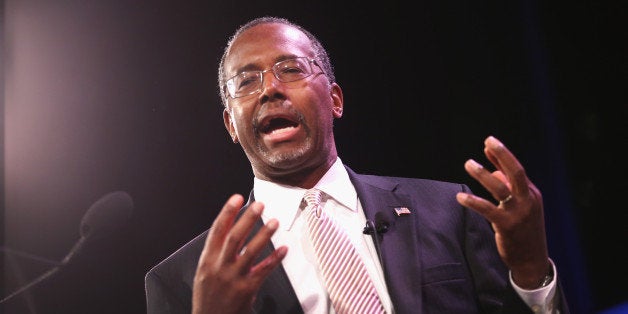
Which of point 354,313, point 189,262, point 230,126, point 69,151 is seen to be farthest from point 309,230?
point 69,151

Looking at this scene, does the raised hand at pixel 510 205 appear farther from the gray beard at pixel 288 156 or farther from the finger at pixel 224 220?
the gray beard at pixel 288 156

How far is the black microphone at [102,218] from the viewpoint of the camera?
238cm

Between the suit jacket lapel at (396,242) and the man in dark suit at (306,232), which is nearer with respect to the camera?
the man in dark suit at (306,232)

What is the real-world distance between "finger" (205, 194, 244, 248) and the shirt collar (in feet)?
2.26

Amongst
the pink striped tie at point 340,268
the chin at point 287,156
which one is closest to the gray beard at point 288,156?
the chin at point 287,156

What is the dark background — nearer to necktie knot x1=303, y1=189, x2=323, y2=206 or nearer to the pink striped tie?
necktie knot x1=303, y1=189, x2=323, y2=206

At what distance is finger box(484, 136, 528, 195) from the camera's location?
4.74 ft

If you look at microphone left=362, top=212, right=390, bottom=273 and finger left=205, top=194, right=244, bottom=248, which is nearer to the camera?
finger left=205, top=194, right=244, bottom=248

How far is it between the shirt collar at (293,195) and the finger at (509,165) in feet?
2.74

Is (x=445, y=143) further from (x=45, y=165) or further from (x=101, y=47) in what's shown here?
(x=45, y=165)

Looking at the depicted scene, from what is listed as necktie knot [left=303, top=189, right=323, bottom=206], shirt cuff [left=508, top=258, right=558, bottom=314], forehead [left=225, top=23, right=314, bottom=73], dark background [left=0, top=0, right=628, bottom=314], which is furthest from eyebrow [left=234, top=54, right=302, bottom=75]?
shirt cuff [left=508, top=258, right=558, bottom=314]

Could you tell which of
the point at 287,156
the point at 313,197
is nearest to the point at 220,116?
the point at 287,156

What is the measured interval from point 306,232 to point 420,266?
1.61 feet

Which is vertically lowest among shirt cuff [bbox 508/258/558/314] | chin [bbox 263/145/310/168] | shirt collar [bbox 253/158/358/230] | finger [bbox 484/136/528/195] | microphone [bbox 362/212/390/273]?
shirt cuff [bbox 508/258/558/314]
